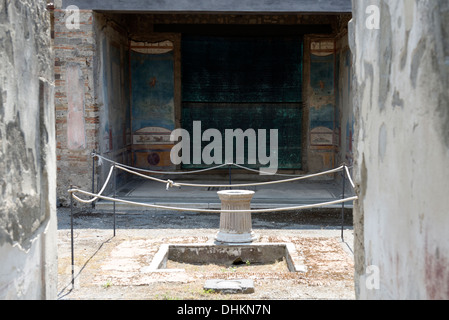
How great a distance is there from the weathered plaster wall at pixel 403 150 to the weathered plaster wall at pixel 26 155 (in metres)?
1.33

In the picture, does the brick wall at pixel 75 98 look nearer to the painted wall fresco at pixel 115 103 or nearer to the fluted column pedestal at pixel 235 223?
the painted wall fresco at pixel 115 103

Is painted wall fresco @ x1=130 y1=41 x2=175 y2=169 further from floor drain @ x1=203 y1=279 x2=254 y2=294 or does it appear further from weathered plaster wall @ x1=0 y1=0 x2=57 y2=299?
weathered plaster wall @ x1=0 y1=0 x2=57 y2=299

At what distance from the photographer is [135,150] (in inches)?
420

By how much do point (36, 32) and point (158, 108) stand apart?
852 cm

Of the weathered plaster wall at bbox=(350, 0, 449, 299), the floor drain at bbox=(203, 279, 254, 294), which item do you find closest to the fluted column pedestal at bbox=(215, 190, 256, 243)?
the floor drain at bbox=(203, 279, 254, 294)

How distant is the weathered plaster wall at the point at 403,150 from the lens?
1723 mm

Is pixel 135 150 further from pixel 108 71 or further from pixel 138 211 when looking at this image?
pixel 138 211

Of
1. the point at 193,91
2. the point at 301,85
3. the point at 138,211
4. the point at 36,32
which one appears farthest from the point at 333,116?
the point at 36,32

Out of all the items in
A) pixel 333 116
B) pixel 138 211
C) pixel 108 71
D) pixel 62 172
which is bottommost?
pixel 138 211

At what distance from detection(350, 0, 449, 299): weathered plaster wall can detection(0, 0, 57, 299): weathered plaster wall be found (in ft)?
4.35

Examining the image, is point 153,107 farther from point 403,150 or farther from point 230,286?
point 403,150

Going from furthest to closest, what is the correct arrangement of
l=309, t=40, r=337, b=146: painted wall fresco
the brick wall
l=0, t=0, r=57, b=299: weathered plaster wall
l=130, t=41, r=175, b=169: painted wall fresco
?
l=130, t=41, r=175, b=169: painted wall fresco, l=309, t=40, r=337, b=146: painted wall fresco, the brick wall, l=0, t=0, r=57, b=299: weathered plaster wall

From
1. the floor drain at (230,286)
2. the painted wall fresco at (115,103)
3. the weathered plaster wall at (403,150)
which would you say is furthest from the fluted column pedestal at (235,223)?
the painted wall fresco at (115,103)

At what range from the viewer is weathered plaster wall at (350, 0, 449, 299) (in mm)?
1723
